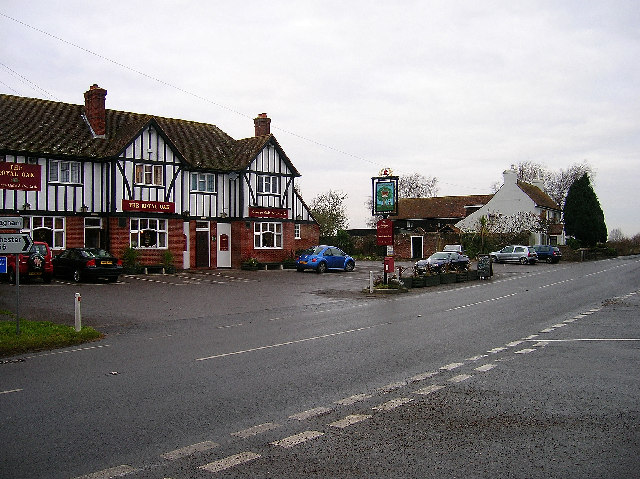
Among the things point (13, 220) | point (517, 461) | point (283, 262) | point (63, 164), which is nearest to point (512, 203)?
point (283, 262)

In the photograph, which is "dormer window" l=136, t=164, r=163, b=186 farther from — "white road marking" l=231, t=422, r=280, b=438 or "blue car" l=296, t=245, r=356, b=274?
"white road marking" l=231, t=422, r=280, b=438

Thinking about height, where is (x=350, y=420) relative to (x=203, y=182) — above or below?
below

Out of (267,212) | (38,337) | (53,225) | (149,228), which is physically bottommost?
(38,337)

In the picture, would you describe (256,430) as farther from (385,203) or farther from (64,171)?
(64,171)

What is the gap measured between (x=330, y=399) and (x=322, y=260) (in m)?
30.1

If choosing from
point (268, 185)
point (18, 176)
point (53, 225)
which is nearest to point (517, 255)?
point (268, 185)

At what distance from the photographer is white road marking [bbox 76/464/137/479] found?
17.8 ft

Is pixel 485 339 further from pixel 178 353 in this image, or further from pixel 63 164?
pixel 63 164

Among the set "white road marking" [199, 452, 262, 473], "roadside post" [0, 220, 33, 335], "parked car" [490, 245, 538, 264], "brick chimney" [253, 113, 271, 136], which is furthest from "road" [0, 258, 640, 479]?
"parked car" [490, 245, 538, 264]

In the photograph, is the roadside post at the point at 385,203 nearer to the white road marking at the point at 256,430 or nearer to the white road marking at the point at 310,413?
the white road marking at the point at 310,413

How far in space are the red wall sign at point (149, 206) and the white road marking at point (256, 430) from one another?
30.3 meters

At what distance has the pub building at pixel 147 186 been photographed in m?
33.7

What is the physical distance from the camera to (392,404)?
7855 mm

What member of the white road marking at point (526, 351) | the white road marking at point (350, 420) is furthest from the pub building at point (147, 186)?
the white road marking at point (350, 420)
